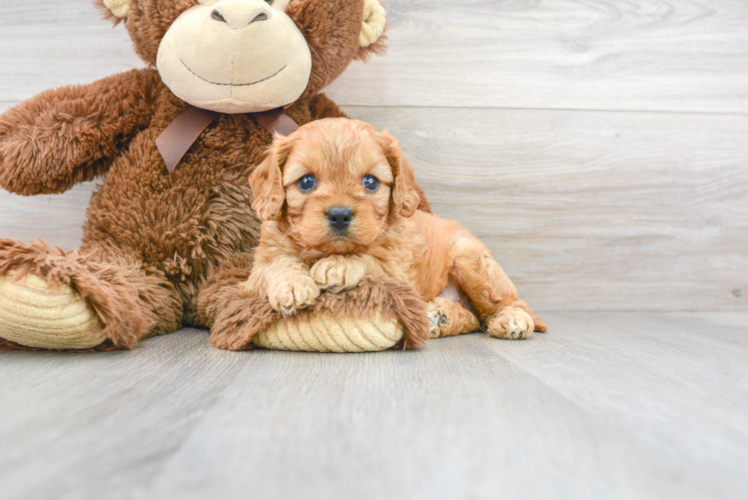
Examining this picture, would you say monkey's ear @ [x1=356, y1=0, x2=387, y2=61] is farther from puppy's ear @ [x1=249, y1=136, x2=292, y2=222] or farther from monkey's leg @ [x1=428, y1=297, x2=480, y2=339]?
monkey's leg @ [x1=428, y1=297, x2=480, y2=339]

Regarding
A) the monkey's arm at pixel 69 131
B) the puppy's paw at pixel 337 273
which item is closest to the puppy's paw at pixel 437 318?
the puppy's paw at pixel 337 273

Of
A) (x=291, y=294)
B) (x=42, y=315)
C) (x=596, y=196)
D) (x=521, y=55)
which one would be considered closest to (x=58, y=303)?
(x=42, y=315)

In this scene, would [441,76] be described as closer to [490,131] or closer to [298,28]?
[490,131]

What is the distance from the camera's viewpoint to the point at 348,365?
1.16 metres

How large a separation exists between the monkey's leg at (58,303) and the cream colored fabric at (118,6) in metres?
0.74

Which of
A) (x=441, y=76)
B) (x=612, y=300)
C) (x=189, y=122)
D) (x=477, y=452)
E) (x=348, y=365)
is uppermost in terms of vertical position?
(x=441, y=76)

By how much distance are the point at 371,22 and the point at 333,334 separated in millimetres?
1010

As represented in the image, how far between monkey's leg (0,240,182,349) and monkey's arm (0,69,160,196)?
0.35 metres

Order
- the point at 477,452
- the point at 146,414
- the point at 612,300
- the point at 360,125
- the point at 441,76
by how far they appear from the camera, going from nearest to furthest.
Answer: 1. the point at 477,452
2. the point at 146,414
3. the point at 360,125
4. the point at 441,76
5. the point at 612,300

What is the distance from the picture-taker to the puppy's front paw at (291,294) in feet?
4.00

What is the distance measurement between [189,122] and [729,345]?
1.70 meters

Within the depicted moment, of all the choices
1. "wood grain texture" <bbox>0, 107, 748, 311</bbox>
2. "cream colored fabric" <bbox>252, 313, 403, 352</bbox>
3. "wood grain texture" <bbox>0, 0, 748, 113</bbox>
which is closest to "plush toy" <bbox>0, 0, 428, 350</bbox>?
"cream colored fabric" <bbox>252, 313, 403, 352</bbox>

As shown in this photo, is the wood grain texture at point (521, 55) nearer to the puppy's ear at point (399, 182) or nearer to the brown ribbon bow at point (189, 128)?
the brown ribbon bow at point (189, 128)

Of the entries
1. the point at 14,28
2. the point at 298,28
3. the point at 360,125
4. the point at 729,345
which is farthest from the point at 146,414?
the point at 14,28
